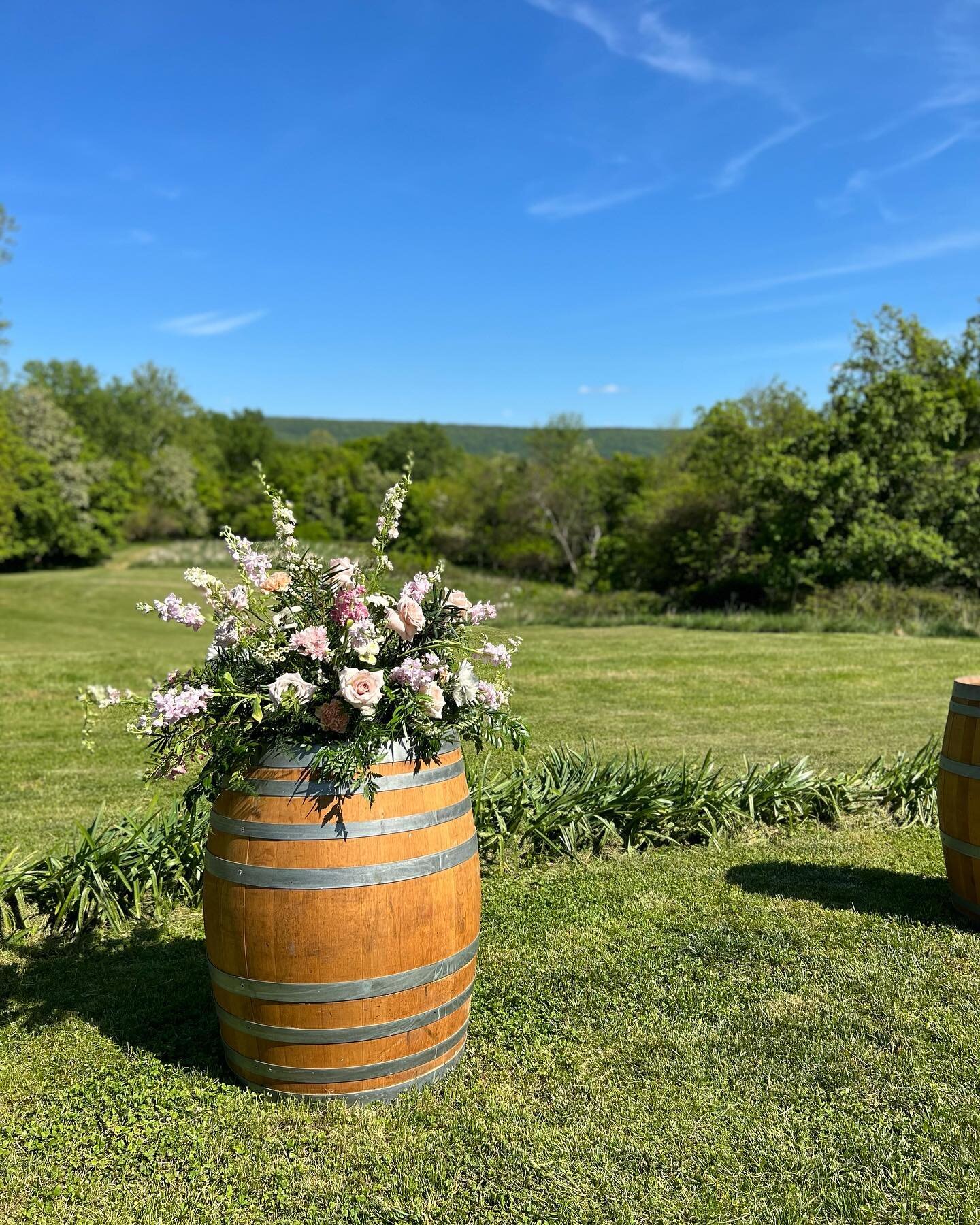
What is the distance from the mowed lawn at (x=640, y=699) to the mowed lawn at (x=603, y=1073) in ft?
6.34

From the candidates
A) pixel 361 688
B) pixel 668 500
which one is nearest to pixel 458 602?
pixel 361 688

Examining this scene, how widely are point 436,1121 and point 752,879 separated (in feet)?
9.72

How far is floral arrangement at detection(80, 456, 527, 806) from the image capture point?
3145mm

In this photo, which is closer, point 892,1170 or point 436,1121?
point 892,1170

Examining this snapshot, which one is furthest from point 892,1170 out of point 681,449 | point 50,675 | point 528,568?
point 681,449

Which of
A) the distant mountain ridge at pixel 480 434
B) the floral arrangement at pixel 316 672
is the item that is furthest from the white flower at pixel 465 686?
the distant mountain ridge at pixel 480 434

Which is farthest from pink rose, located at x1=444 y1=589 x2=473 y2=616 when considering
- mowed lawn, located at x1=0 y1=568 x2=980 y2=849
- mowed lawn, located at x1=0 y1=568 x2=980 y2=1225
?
mowed lawn, located at x1=0 y1=568 x2=980 y2=849

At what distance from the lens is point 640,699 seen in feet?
40.8

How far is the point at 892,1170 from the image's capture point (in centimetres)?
294

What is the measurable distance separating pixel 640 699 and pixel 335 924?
381 inches

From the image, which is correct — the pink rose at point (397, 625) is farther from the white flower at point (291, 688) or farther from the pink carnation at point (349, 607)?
the white flower at point (291, 688)

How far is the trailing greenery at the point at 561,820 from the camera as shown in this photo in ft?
16.4

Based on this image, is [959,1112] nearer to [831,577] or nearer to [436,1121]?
[436,1121]

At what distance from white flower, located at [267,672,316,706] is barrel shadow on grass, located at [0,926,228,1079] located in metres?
1.59
